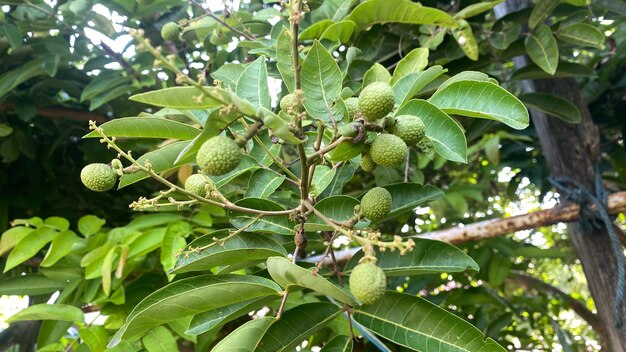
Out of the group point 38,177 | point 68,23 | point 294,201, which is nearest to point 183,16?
point 68,23

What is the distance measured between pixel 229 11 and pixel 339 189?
64cm

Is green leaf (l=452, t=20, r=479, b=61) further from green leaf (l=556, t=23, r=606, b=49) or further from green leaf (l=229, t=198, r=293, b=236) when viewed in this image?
green leaf (l=229, t=198, r=293, b=236)

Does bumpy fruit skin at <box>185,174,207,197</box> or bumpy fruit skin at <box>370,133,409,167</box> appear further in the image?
bumpy fruit skin at <box>185,174,207,197</box>

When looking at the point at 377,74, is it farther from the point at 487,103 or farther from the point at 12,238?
the point at 12,238

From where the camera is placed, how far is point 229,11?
1430 mm

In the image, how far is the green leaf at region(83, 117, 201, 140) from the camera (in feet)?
2.69

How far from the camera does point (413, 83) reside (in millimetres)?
860

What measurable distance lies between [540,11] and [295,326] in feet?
3.25

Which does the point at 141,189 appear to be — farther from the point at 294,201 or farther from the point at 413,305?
the point at 413,305

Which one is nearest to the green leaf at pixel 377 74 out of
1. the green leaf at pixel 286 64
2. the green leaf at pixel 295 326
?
the green leaf at pixel 286 64

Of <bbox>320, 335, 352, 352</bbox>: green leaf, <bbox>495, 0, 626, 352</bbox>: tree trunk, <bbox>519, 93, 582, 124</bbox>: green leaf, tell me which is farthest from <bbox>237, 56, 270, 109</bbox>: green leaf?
<bbox>495, 0, 626, 352</bbox>: tree trunk

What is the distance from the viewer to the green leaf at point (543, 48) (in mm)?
1351

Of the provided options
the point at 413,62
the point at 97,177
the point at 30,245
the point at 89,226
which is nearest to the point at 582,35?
the point at 413,62

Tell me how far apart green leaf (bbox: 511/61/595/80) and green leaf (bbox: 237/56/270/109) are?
0.92m
